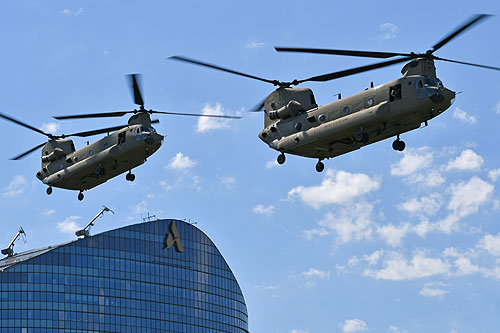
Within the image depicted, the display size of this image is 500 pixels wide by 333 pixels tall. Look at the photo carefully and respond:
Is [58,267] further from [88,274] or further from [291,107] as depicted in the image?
[291,107]

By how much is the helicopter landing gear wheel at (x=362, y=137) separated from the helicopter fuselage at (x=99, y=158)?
72.6ft

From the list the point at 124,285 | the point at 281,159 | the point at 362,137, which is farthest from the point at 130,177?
the point at 124,285

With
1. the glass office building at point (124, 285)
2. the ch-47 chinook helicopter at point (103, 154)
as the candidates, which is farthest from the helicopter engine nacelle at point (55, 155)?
the glass office building at point (124, 285)

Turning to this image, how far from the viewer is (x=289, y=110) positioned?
101812mm

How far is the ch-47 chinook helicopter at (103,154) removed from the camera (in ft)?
353

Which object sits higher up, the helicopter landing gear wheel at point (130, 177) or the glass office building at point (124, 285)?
the glass office building at point (124, 285)

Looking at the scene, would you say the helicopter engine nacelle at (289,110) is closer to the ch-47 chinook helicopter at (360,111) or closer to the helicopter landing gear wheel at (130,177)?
the ch-47 chinook helicopter at (360,111)

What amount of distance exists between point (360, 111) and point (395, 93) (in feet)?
11.7

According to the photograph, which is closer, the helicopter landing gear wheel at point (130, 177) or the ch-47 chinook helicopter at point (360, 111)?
the ch-47 chinook helicopter at point (360, 111)

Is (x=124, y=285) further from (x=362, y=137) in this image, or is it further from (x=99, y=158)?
(x=362, y=137)

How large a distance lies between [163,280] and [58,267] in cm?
2076

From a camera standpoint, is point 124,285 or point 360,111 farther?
point 124,285

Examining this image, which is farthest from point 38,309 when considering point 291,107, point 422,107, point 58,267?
point 422,107

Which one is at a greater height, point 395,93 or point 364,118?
point 395,93
